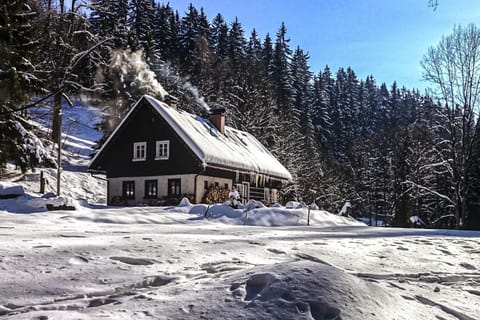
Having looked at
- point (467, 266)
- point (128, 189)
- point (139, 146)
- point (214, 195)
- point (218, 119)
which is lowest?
point (467, 266)

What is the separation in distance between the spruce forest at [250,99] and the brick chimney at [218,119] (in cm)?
276

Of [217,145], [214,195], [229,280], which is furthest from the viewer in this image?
[217,145]

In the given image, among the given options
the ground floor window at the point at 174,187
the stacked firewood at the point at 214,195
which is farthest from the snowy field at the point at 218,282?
the ground floor window at the point at 174,187

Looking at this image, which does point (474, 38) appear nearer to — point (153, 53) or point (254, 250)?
point (254, 250)

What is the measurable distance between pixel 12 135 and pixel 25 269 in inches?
632

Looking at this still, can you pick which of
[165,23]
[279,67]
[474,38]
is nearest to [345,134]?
[279,67]

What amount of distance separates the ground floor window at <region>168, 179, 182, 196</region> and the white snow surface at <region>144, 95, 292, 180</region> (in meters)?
2.64

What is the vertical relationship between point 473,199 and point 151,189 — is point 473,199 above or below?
below

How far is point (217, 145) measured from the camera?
30094mm

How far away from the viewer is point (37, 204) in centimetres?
1689

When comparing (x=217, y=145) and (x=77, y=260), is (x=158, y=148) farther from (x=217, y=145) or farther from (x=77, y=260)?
(x=77, y=260)

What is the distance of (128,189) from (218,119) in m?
8.11

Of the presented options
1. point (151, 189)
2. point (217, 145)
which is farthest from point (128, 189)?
point (217, 145)

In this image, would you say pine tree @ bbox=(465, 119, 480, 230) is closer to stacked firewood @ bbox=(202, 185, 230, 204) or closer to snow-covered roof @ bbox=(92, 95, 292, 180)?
snow-covered roof @ bbox=(92, 95, 292, 180)
